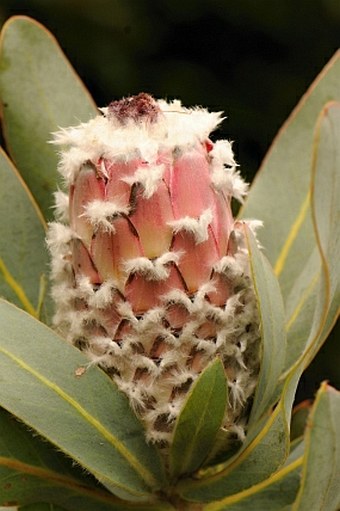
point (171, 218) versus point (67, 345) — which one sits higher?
point (171, 218)

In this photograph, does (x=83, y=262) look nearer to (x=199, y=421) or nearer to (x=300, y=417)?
(x=199, y=421)

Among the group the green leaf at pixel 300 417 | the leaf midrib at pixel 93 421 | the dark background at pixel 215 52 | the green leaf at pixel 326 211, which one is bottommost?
the dark background at pixel 215 52

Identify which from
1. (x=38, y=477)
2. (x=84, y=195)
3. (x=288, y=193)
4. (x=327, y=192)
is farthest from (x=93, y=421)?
(x=288, y=193)

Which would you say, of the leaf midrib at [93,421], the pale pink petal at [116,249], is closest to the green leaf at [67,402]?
the leaf midrib at [93,421]

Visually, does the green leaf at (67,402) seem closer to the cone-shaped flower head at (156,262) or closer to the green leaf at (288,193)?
the cone-shaped flower head at (156,262)

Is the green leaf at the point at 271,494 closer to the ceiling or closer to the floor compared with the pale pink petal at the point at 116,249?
closer to the floor

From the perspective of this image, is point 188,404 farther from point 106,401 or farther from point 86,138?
point 86,138

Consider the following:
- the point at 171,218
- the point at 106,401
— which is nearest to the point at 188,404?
the point at 106,401

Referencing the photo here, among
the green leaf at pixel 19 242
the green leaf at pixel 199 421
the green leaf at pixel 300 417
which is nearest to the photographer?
the green leaf at pixel 199 421
